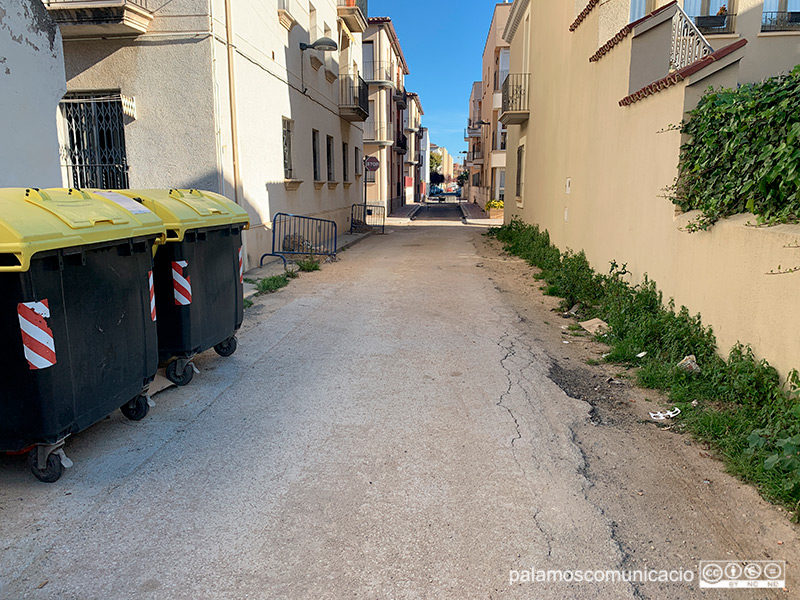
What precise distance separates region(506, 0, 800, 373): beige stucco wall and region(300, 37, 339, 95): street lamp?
5.18m

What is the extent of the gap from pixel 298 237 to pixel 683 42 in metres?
9.48

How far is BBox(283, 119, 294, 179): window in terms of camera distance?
13.9 m

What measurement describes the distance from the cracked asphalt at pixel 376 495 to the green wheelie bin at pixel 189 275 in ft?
1.26

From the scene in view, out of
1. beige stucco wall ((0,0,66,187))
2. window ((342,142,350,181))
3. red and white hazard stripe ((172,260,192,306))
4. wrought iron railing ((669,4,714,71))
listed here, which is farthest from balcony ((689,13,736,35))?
red and white hazard stripe ((172,260,192,306))

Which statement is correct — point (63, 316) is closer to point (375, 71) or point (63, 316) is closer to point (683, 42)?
point (683, 42)

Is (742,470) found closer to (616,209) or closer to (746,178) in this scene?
(746,178)

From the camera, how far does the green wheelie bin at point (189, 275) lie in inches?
193

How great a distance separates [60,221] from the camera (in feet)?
11.5

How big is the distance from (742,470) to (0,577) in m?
4.12

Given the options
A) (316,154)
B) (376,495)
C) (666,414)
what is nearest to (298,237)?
(316,154)

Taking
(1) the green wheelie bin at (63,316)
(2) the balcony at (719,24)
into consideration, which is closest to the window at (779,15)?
(2) the balcony at (719,24)

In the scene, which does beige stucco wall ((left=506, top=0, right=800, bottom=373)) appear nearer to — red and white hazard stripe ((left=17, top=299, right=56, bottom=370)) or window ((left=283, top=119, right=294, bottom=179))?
red and white hazard stripe ((left=17, top=299, right=56, bottom=370))

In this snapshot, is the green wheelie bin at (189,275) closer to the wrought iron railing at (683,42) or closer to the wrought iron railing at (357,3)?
the wrought iron railing at (683,42)

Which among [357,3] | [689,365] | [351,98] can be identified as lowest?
[689,365]
